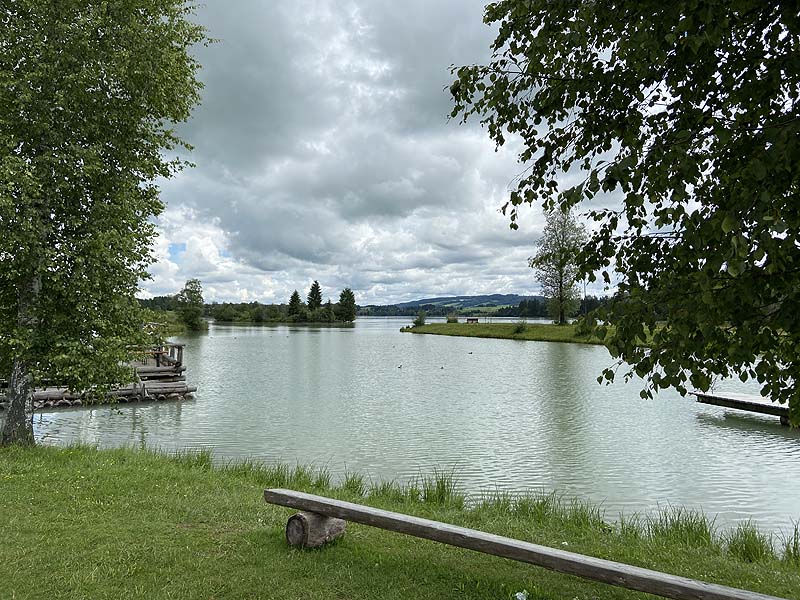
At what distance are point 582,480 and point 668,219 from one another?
9.54 m

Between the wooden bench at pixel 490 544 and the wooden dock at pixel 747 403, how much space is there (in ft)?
53.3

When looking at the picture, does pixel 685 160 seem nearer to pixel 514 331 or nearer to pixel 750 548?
pixel 750 548

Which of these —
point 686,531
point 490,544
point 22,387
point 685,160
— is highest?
point 685,160

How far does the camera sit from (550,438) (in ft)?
50.8

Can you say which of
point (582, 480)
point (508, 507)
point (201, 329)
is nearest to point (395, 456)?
point (582, 480)

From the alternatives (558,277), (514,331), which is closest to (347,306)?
(514,331)

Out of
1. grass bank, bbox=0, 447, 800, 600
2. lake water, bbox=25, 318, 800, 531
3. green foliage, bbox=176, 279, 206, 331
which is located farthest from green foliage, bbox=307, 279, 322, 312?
grass bank, bbox=0, 447, 800, 600

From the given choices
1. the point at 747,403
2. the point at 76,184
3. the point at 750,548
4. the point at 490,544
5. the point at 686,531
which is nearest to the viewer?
the point at 490,544

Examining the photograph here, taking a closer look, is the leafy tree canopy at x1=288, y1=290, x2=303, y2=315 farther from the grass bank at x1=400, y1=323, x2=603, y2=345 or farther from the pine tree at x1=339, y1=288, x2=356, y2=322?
the grass bank at x1=400, y1=323, x2=603, y2=345

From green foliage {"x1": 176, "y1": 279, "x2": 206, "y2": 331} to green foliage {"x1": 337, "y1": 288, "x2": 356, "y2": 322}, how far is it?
42.3 metres

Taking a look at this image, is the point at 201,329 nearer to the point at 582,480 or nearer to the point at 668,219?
the point at 582,480

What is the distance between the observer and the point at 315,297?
146 metres

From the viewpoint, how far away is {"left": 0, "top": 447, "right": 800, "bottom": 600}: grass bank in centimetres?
475

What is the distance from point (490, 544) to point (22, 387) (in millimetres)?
9970
